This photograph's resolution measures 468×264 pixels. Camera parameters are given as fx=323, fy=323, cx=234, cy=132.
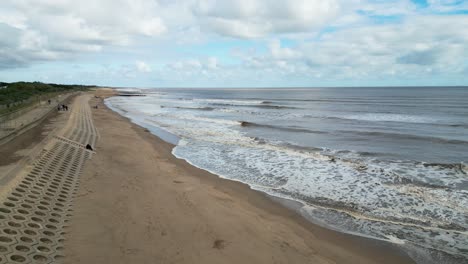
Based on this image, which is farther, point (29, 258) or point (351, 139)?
point (351, 139)

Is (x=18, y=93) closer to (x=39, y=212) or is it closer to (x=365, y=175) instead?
(x=39, y=212)

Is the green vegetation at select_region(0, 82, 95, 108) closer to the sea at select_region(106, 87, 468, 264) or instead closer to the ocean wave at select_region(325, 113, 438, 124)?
the sea at select_region(106, 87, 468, 264)

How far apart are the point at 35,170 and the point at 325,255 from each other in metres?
8.81

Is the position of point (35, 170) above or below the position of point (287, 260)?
above

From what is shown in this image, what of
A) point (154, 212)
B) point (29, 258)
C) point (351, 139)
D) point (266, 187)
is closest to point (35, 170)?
point (154, 212)

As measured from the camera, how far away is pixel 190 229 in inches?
292

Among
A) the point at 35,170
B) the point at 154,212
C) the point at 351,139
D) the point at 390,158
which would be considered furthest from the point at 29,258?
the point at 351,139

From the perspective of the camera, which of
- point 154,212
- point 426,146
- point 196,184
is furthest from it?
point 426,146

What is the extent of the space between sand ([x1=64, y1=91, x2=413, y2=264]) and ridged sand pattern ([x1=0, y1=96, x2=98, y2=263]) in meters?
0.26

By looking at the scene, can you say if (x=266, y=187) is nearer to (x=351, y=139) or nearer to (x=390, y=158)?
(x=390, y=158)

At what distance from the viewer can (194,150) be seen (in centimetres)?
1891

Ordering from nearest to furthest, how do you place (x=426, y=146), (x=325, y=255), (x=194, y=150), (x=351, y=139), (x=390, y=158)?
(x=325, y=255) → (x=390, y=158) → (x=194, y=150) → (x=426, y=146) → (x=351, y=139)

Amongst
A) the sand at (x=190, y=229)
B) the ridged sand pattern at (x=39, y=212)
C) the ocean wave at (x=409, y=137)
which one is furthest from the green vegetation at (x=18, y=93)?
the ocean wave at (x=409, y=137)

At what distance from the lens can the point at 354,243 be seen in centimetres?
755
